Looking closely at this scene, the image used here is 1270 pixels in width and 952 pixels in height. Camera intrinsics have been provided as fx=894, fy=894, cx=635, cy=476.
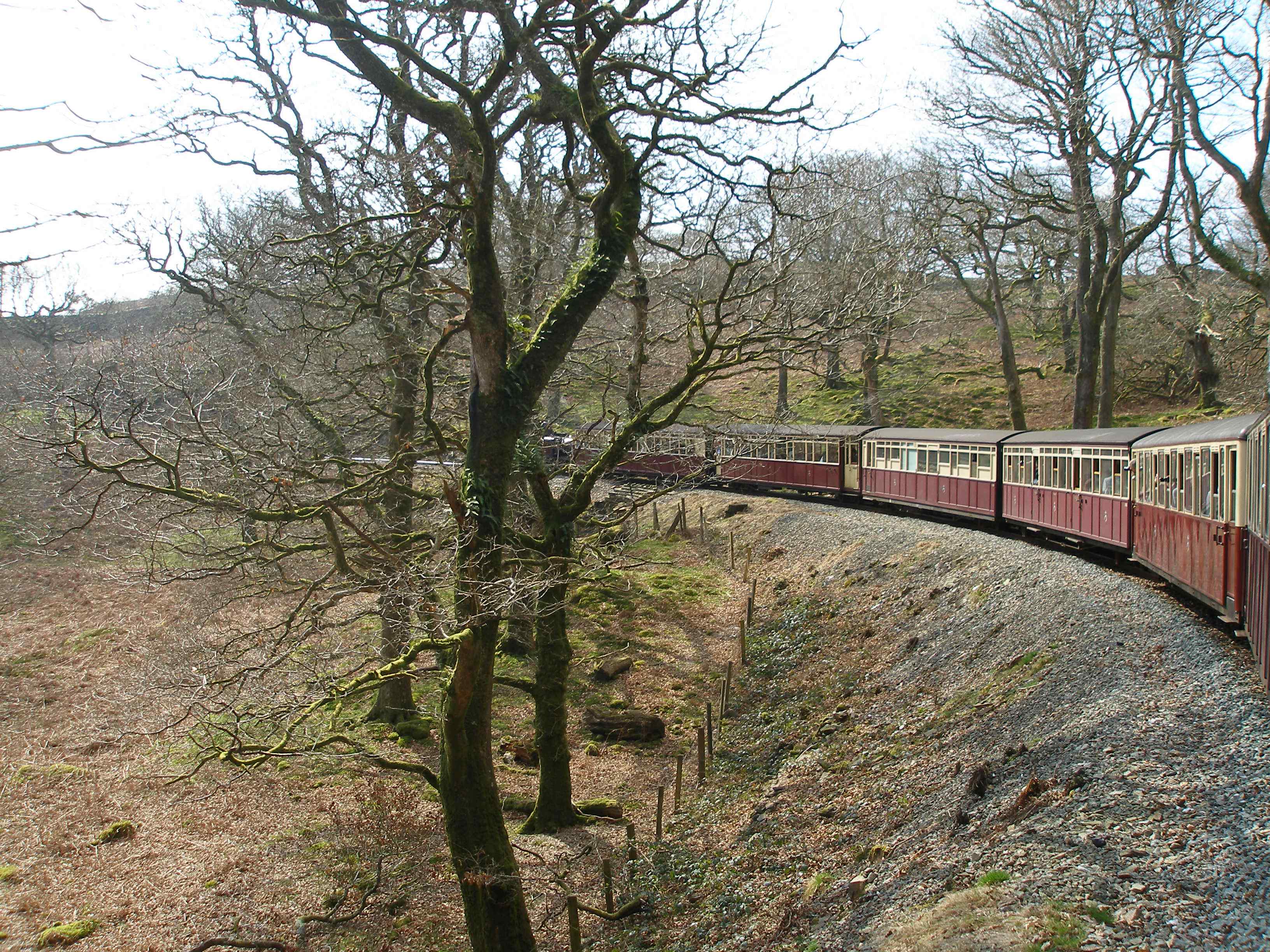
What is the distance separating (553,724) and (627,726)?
372cm

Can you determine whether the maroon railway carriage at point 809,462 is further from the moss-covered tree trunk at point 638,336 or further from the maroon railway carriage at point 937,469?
the moss-covered tree trunk at point 638,336

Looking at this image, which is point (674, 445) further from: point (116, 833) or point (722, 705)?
point (116, 833)

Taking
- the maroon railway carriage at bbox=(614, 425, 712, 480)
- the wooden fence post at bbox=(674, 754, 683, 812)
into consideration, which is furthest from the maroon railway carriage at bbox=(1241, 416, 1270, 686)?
the maroon railway carriage at bbox=(614, 425, 712, 480)

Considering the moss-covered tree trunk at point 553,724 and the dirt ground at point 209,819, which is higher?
the moss-covered tree trunk at point 553,724

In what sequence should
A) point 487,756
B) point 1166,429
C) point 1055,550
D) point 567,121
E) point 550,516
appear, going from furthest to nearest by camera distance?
point 1055,550 < point 1166,429 < point 550,516 < point 567,121 < point 487,756

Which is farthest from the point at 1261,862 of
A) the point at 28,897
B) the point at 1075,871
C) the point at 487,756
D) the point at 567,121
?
the point at 28,897

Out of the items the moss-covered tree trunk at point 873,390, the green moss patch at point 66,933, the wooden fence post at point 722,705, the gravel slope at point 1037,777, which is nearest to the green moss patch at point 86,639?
the green moss patch at point 66,933

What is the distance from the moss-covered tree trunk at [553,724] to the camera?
1142cm

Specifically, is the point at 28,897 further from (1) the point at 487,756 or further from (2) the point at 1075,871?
(2) the point at 1075,871

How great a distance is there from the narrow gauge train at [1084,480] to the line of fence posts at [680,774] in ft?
11.5

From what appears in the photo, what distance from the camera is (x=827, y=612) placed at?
1816cm

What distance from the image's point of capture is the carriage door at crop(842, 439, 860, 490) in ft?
88.4

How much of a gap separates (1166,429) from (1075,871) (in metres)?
9.89

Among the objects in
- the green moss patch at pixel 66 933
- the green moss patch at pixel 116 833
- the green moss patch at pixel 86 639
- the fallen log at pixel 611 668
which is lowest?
the green moss patch at pixel 66 933
